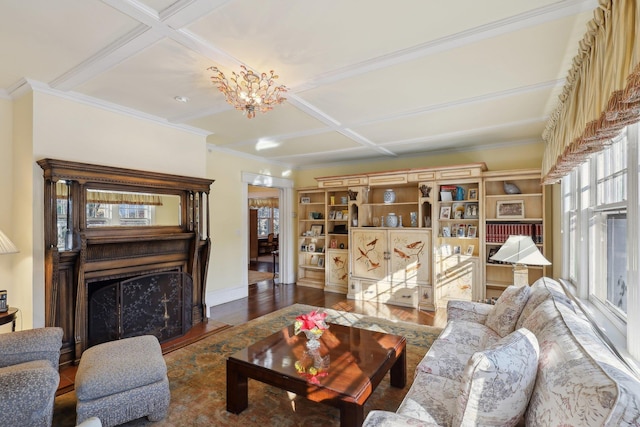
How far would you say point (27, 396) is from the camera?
161cm

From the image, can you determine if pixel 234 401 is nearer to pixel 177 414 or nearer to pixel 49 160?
pixel 177 414

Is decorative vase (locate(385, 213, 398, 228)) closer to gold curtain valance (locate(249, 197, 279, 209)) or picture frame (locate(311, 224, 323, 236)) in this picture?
picture frame (locate(311, 224, 323, 236))

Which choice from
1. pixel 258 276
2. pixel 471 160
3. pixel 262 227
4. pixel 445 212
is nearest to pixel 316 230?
pixel 258 276

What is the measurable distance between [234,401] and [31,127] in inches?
116

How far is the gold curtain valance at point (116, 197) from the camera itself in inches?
115

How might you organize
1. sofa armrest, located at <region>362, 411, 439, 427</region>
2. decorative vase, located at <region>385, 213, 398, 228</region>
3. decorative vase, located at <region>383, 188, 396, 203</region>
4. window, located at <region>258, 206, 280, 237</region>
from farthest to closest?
window, located at <region>258, 206, 280, 237</region>
decorative vase, located at <region>383, 188, 396, 203</region>
decorative vase, located at <region>385, 213, 398, 228</region>
sofa armrest, located at <region>362, 411, 439, 427</region>

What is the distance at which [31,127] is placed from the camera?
282 centimetres

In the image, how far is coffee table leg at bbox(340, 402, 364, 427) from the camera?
69.3 inches

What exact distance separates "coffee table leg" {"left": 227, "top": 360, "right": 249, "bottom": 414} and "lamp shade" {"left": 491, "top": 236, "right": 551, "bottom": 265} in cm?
271

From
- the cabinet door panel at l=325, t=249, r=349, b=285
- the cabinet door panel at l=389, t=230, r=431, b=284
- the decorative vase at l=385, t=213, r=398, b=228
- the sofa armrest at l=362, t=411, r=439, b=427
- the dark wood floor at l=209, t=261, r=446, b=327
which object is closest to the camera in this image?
the sofa armrest at l=362, t=411, r=439, b=427

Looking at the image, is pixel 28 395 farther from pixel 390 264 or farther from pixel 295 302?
pixel 390 264

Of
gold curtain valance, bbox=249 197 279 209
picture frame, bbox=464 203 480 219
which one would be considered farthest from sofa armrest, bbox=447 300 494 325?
gold curtain valance, bbox=249 197 279 209

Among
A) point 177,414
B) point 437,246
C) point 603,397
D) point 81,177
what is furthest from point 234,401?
point 437,246

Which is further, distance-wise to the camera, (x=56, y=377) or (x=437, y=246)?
(x=437, y=246)
